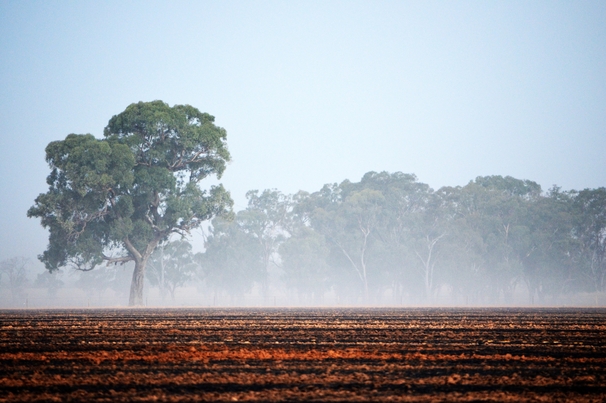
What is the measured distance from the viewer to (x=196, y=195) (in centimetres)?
6456

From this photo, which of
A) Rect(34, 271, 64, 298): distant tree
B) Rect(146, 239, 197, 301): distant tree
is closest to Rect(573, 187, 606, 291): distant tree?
Rect(146, 239, 197, 301): distant tree

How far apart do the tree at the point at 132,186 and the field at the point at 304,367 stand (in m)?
41.9

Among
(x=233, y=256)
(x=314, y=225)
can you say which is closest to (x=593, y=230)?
(x=314, y=225)

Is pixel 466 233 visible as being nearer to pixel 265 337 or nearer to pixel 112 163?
pixel 112 163

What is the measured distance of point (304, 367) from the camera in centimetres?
1220

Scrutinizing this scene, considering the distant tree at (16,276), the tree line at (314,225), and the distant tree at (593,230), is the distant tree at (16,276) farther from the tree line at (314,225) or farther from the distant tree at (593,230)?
the distant tree at (593,230)

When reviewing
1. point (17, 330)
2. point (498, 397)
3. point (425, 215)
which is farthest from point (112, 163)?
point (425, 215)

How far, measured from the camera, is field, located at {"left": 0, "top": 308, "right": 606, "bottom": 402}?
960 cm

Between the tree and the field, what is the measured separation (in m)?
41.9

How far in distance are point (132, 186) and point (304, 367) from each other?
171 feet

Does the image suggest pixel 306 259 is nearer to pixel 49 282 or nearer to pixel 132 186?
pixel 132 186

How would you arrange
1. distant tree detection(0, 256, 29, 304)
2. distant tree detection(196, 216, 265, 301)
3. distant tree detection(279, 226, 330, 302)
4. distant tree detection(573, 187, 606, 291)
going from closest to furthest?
distant tree detection(573, 187, 606, 291) < distant tree detection(279, 226, 330, 302) < distant tree detection(196, 216, 265, 301) < distant tree detection(0, 256, 29, 304)

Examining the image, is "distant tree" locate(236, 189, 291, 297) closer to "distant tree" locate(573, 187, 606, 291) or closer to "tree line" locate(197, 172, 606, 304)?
"tree line" locate(197, 172, 606, 304)

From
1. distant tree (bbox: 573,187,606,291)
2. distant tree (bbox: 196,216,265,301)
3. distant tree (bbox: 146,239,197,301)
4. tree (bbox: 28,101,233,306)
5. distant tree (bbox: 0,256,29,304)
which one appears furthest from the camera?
distant tree (bbox: 0,256,29,304)
